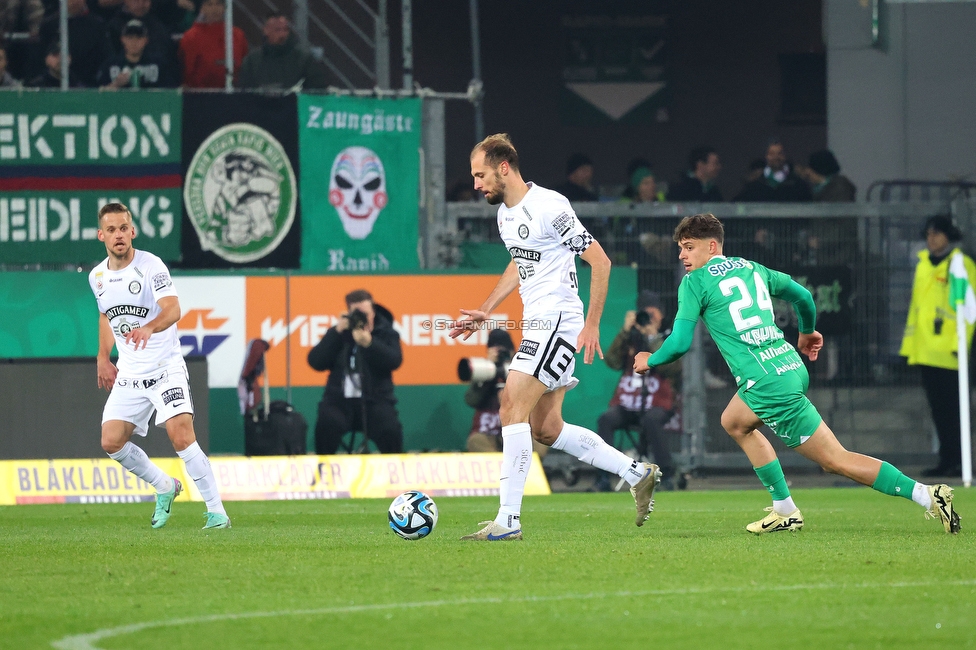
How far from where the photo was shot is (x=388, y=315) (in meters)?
16.2

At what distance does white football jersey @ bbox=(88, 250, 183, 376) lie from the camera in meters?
10.4

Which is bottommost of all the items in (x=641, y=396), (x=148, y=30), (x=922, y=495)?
(x=922, y=495)

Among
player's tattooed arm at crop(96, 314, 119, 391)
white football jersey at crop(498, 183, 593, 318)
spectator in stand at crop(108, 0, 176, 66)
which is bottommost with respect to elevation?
player's tattooed arm at crop(96, 314, 119, 391)

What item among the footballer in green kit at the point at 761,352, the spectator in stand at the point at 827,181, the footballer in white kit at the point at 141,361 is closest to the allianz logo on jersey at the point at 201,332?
the footballer in white kit at the point at 141,361

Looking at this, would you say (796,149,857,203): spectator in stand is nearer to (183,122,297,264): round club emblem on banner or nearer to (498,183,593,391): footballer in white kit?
(183,122,297,264): round club emblem on banner

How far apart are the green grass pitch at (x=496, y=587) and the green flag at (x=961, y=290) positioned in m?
5.63

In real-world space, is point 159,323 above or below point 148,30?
below

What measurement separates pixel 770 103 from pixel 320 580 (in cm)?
1983

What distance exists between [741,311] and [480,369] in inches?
256

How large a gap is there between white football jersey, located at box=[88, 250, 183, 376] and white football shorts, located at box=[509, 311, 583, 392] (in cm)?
276

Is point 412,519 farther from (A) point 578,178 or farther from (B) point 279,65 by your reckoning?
(A) point 578,178

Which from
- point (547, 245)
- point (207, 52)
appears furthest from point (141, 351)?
point (207, 52)

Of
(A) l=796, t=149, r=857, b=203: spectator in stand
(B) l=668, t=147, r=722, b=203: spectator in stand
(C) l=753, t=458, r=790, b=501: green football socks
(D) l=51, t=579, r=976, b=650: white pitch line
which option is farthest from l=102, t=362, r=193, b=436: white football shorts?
(A) l=796, t=149, r=857, b=203: spectator in stand

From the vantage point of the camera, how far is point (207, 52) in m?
17.4
